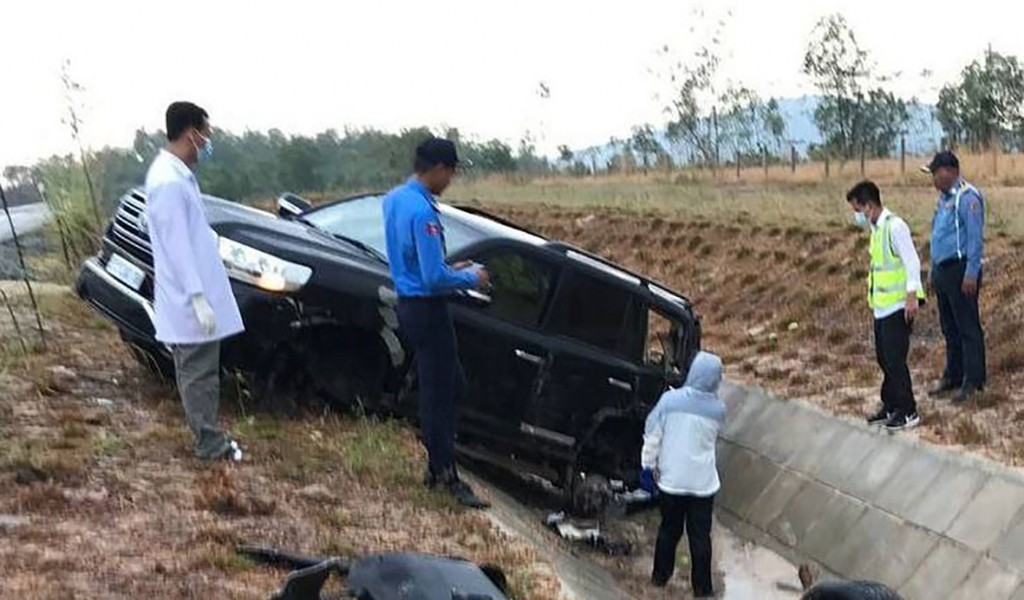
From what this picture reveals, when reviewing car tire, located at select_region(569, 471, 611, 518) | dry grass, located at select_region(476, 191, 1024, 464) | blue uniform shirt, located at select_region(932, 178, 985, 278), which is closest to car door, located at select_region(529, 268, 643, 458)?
car tire, located at select_region(569, 471, 611, 518)

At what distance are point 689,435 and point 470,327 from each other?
1393mm

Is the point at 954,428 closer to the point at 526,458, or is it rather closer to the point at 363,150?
the point at 526,458

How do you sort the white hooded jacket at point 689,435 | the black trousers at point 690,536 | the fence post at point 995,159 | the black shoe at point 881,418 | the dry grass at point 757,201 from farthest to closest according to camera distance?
the fence post at point 995,159, the dry grass at point 757,201, the black shoe at point 881,418, the black trousers at point 690,536, the white hooded jacket at point 689,435

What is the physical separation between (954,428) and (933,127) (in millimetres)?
33577

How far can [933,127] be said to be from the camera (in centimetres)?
3894

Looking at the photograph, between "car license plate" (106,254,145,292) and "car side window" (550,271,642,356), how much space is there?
2425 millimetres

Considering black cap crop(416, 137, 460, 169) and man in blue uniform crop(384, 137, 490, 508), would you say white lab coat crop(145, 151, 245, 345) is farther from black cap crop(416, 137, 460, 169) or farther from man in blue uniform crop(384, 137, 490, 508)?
black cap crop(416, 137, 460, 169)

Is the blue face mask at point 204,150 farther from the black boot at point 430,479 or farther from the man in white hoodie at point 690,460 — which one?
the man in white hoodie at point 690,460


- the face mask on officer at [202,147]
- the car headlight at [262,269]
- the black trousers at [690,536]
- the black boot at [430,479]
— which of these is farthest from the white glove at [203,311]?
A: the black trousers at [690,536]

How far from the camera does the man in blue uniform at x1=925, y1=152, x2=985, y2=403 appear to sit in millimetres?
8156

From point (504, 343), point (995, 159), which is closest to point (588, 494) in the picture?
point (504, 343)

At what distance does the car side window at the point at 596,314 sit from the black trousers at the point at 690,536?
1.10m

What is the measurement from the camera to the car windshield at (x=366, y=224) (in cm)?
728

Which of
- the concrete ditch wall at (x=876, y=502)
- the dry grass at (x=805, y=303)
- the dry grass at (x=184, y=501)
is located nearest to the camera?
the dry grass at (x=184, y=501)
